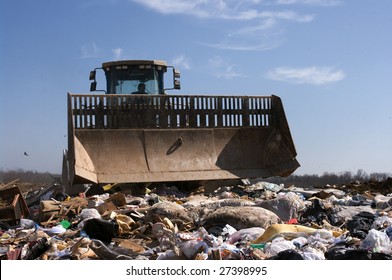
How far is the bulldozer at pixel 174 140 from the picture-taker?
1038cm

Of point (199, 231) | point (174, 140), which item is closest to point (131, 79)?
point (174, 140)

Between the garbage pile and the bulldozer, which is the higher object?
the bulldozer

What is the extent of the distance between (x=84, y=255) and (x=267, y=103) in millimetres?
6456

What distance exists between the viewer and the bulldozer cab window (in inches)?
474

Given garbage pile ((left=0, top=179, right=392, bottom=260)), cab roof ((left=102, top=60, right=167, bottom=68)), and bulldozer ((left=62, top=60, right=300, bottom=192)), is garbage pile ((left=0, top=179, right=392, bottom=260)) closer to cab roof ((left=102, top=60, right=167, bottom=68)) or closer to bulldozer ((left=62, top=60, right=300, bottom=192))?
bulldozer ((left=62, top=60, right=300, bottom=192))

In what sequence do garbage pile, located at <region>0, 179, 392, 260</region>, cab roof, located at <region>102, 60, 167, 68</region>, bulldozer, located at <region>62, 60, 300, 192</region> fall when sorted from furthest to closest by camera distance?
cab roof, located at <region>102, 60, 167, 68</region>, bulldozer, located at <region>62, 60, 300, 192</region>, garbage pile, located at <region>0, 179, 392, 260</region>

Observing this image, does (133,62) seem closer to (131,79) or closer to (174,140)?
(131,79)

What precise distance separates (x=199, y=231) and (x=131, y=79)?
19.9 feet

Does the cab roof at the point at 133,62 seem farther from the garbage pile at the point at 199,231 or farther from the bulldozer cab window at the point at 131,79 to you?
the garbage pile at the point at 199,231

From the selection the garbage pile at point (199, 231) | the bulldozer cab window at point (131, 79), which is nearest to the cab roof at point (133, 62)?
the bulldozer cab window at point (131, 79)

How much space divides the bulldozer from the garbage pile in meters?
1.34

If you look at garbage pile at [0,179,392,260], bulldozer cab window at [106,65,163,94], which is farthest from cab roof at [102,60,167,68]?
garbage pile at [0,179,392,260]

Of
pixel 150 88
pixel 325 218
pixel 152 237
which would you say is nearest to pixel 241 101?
pixel 150 88

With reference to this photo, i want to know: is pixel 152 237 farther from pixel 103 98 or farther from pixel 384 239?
pixel 103 98
